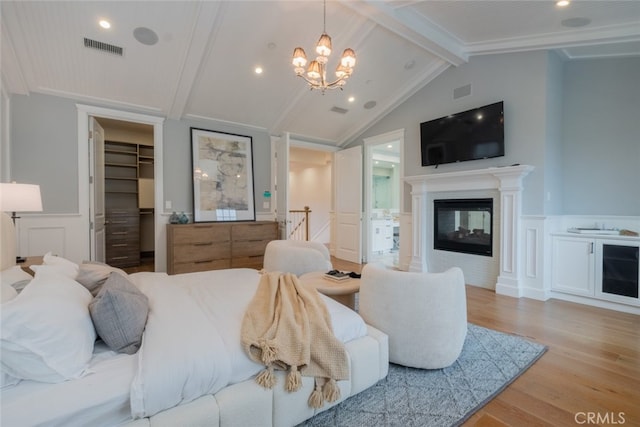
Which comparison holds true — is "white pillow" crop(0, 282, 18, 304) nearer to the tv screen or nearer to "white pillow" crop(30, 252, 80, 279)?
"white pillow" crop(30, 252, 80, 279)

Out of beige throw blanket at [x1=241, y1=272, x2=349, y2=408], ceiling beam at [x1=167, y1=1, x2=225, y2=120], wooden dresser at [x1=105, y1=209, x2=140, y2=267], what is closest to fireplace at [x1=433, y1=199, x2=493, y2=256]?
beige throw blanket at [x1=241, y1=272, x2=349, y2=408]

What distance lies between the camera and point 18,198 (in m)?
2.39

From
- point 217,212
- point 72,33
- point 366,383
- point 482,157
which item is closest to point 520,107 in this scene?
point 482,157

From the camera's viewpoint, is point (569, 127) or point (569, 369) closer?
point (569, 369)

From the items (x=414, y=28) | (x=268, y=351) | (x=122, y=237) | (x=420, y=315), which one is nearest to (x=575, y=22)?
(x=414, y=28)

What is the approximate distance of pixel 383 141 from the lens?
18.5 feet

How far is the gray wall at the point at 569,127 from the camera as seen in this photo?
138 inches

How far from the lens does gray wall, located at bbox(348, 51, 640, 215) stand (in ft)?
11.5

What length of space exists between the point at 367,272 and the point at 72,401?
168cm

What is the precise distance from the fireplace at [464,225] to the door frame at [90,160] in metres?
4.41

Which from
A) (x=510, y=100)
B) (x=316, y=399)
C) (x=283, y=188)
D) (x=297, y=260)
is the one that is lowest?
(x=316, y=399)

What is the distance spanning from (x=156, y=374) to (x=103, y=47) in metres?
3.71

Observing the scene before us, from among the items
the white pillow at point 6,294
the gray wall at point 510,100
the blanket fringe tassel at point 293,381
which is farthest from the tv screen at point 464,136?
the white pillow at point 6,294

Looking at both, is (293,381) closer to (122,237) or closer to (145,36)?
(145,36)
